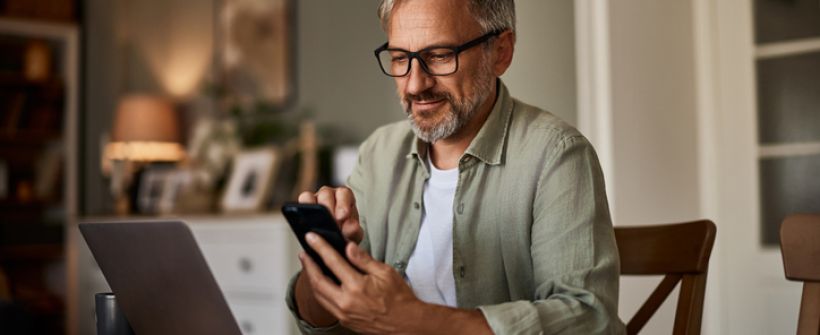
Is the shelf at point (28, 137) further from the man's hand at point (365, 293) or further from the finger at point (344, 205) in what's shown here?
the man's hand at point (365, 293)

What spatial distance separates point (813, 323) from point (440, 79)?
67 centimetres

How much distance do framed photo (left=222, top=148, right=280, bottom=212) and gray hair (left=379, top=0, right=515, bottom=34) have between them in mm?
2807

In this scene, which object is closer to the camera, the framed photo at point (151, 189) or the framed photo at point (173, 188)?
the framed photo at point (173, 188)

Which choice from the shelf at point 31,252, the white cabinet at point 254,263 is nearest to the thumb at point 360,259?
the white cabinet at point 254,263

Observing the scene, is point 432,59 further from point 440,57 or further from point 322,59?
point 322,59

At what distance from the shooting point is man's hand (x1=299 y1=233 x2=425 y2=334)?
3.67ft

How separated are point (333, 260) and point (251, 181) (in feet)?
10.9

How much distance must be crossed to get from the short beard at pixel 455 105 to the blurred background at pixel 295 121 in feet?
3.28

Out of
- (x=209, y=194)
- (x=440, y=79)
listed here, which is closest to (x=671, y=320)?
(x=440, y=79)

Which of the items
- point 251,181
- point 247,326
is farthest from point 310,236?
point 251,181

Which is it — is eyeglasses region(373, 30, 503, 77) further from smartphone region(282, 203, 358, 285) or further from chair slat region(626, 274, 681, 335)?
chair slat region(626, 274, 681, 335)

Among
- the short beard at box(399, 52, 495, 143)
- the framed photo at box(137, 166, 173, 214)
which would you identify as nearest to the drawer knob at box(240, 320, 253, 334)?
the framed photo at box(137, 166, 173, 214)

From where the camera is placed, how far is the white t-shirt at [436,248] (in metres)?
1.58

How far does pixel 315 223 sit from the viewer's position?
1117mm
